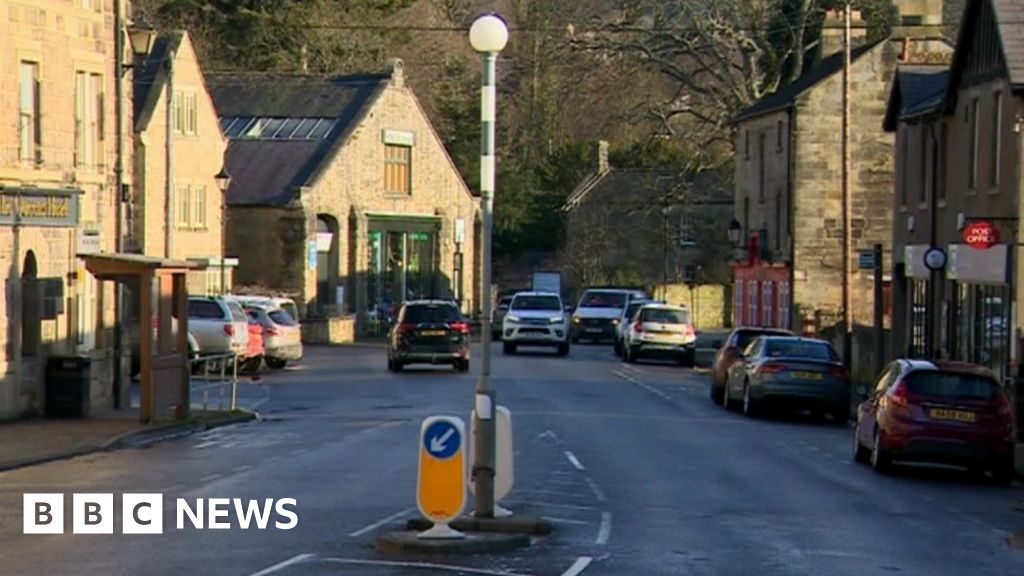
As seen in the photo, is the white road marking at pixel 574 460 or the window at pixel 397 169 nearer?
the white road marking at pixel 574 460

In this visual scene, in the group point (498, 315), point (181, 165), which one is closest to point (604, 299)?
point (498, 315)

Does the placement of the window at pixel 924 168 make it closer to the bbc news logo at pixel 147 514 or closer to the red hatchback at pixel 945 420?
the red hatchback at pixel 945 420

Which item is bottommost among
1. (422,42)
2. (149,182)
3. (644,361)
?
(644,361)

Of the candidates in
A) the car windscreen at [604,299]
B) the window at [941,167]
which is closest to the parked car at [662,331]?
the car windscreen at [604,299]

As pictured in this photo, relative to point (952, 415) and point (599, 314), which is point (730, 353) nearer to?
point (952, 415)

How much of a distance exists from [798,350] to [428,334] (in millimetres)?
13230

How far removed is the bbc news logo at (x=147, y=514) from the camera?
18.3m

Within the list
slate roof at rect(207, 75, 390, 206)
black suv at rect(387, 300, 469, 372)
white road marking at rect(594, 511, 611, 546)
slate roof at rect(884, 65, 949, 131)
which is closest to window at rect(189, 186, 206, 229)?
slate roof at rect(207, 75, 390, 206)

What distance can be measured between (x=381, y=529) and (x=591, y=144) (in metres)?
71.9

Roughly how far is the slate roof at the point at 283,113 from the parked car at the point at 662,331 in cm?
2059

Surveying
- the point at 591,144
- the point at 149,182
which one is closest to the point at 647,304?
the point at 149,182

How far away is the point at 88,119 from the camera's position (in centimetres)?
3578

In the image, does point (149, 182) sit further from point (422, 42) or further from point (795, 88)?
point (422, 42)

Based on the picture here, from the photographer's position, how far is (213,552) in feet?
54.2
